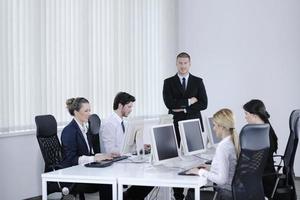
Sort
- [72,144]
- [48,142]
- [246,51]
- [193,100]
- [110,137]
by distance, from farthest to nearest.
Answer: [246,51], [193,100], [48,142], [110,137], [72,144]

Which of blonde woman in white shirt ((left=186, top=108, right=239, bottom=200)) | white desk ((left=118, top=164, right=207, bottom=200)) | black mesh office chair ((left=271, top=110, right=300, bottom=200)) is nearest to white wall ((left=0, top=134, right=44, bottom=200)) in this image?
white desk ((left=118, top=164, right=207, bottom=200))

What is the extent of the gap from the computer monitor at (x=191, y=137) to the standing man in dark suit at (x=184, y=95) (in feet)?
3.91

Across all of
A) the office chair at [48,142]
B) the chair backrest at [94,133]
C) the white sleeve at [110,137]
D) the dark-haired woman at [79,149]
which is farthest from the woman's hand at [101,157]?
the chair backrest at [94,133]

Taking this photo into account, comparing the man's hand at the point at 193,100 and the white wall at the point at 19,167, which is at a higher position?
the man's hand at the point at 193,100

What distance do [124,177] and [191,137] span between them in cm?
116

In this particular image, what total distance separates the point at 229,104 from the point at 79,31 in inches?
119

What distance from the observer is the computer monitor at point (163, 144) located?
13.6 feet

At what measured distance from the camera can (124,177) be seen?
3.86m

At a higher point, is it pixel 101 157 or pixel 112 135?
pixel 112 135

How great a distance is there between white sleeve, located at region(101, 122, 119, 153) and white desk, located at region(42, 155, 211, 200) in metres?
0.76

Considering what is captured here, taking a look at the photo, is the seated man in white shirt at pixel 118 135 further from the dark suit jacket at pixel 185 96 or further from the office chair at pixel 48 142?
the dark suit jacket at pixel 185 96

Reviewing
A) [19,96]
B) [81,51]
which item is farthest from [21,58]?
[81,51]

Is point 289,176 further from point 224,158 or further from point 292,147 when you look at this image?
point 224,158

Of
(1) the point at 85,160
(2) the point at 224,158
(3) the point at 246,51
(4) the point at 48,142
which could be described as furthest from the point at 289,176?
(3) the point at 246,51
